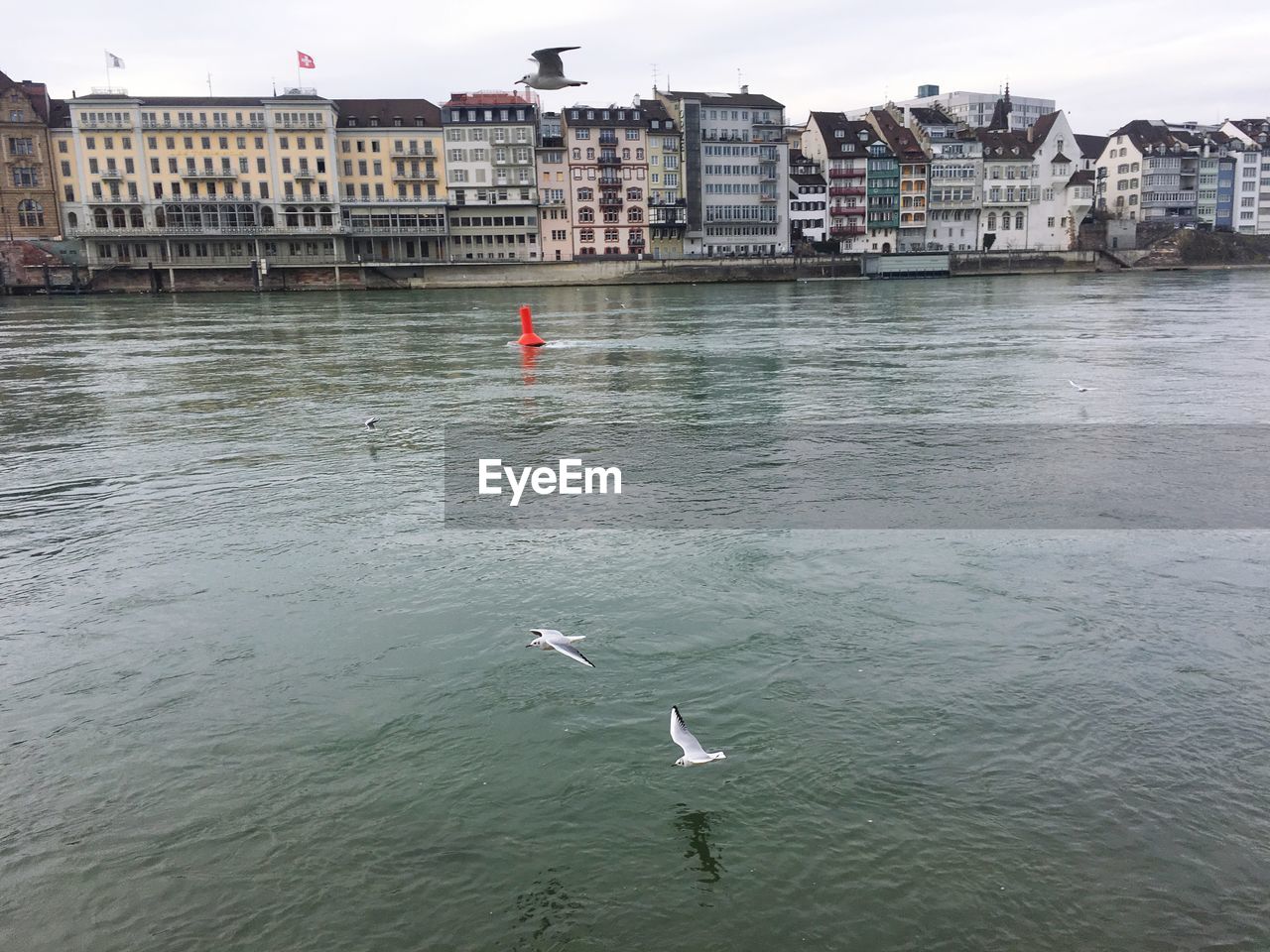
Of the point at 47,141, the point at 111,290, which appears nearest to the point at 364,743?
the point at 111,290

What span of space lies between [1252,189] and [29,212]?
14345cm

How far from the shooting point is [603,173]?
113625mm

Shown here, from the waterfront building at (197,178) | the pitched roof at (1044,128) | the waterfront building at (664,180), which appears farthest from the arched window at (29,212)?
the pitched roof at (1044,128)

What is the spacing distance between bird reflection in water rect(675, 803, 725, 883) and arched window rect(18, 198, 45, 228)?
373 feet

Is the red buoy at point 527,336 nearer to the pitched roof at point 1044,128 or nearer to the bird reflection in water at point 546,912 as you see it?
the bird reflection in water at point 546,912

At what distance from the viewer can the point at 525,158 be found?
4373 inches

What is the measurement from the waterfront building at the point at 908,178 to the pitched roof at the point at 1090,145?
136 feet

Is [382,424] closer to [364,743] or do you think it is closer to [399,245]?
[364,743]

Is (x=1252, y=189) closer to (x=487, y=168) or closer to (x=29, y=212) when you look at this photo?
(x=487, y=168)

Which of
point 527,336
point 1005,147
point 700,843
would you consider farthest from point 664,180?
point 700,843

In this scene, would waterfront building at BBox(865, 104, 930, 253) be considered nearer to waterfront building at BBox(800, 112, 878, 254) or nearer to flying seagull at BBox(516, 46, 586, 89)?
waterfront building at BBox(800, 112, 878, 254)

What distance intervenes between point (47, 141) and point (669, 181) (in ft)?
198

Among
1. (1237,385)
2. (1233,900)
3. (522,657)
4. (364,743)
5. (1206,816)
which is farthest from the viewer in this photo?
(1237,385)

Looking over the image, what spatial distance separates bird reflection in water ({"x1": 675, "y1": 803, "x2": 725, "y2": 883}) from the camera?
235 inches
